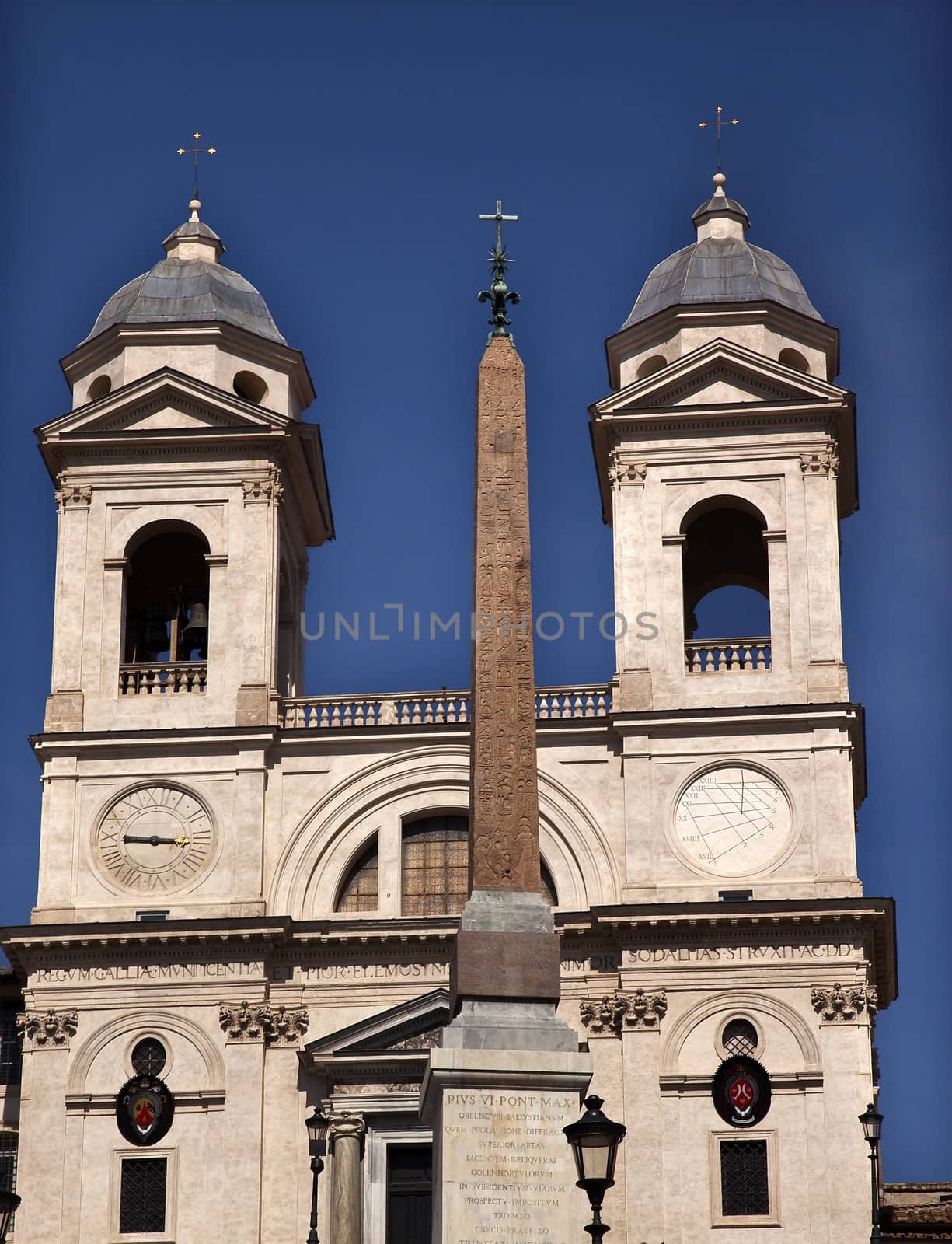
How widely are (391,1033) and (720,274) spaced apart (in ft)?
50.3

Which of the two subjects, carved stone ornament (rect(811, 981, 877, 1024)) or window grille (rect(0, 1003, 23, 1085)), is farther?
window grille (rect(0, 1003, 23, 1085))

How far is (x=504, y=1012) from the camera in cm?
2762

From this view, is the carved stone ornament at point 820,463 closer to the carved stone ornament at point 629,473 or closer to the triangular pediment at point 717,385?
the triangular pediment at point 717,385

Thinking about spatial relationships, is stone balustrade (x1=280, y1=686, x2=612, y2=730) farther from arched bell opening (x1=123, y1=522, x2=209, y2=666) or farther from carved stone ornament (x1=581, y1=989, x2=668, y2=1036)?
carved stone ornament (x1=581, y1=989, x2=668, y2=1036)

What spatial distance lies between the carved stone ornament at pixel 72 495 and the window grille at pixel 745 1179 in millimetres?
15749

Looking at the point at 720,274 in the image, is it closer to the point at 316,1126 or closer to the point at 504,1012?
the point at 316,1126

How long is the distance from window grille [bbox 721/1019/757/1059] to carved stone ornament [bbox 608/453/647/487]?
31.9 feet

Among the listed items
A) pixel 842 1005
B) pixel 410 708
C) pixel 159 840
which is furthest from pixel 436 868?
pixel 842 1005

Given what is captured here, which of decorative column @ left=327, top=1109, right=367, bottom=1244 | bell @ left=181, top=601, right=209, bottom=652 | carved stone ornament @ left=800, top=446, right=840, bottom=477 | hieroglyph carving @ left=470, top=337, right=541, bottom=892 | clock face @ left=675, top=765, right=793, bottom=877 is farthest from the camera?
bell @ left=181, top=601, right=209, bottom=652

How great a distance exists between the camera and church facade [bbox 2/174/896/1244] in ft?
147

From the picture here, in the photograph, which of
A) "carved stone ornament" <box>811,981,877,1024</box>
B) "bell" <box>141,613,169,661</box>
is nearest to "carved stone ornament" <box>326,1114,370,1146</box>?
"carved stone ornament" <box>811,981,877,1024</box>

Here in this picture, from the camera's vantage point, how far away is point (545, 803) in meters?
47.3

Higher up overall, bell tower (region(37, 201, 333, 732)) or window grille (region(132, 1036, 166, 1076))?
bell tower (region(37, 201, 333, 732))

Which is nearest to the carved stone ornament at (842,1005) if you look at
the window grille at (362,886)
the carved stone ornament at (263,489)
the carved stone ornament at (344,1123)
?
the carved stone ornament at (344,1123)
